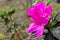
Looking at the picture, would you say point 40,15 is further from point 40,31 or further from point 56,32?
point 56,32

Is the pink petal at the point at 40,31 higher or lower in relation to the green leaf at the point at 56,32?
higher

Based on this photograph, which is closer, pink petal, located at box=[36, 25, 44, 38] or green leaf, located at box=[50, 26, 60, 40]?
pink petal, located at box=[36, 25, 44, 38]

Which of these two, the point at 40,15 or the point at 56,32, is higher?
the point at 40,15

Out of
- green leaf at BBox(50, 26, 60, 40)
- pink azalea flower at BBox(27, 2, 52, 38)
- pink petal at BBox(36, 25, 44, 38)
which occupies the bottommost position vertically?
green leaf at BBox(50, 26, 60, 40)

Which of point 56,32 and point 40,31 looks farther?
point 56,32

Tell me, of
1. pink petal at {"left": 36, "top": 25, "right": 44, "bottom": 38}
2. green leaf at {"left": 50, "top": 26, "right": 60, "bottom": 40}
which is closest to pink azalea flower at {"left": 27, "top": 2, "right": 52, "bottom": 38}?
pink petal at {"left": 36, "top": 25, "right": 44, "bottom": 38}

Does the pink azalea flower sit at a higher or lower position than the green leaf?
higher

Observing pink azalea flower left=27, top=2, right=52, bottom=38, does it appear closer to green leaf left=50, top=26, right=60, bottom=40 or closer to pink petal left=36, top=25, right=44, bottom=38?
pink petal left=36, top=25, right=44, bottom=38

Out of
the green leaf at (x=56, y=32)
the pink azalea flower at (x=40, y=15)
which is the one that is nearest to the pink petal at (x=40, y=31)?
the pink azalea flower at (x=40, y=15)

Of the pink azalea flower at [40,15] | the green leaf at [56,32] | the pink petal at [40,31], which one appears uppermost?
the pink azalea flower at [40,15]

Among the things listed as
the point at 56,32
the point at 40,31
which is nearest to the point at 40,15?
the point at 40,31

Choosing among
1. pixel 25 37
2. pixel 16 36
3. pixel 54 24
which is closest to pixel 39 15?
pixel 54 24

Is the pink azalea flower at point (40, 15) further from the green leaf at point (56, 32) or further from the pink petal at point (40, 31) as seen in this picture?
the green leaf at point (56, 32)
